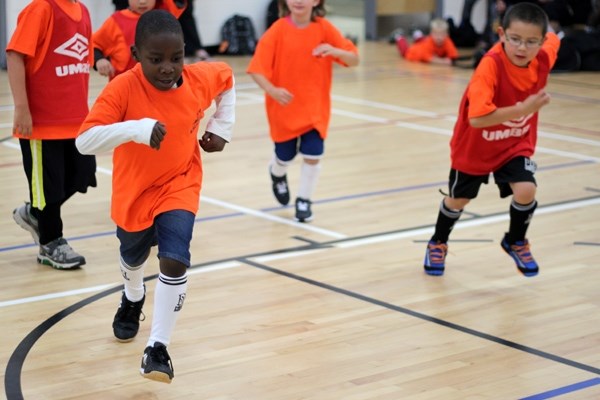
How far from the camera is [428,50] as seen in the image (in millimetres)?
13695

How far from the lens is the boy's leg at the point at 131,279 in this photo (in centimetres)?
386

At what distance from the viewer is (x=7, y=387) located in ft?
11.8

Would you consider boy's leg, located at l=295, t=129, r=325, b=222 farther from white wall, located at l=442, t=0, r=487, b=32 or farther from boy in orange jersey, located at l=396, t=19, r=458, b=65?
white wall, located at l=442, t=0, r=487, b=32

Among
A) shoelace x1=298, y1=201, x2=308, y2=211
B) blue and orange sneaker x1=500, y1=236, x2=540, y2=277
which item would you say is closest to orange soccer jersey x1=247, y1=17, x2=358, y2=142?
shoelace x1=298, y1=201, x2=308, y2=211

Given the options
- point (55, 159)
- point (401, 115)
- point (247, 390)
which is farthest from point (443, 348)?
point (401, 115)

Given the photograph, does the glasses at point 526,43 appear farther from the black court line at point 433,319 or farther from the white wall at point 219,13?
the white wall at point 219,13

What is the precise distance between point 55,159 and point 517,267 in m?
2.21

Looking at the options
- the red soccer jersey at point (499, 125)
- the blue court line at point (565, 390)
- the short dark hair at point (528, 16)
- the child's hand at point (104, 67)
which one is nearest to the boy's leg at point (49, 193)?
the child's hand at point (104, 67)

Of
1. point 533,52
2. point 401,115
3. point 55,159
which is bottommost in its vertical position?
point 401,115

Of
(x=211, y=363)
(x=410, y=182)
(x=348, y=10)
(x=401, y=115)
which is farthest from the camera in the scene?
(x=348, y=10)

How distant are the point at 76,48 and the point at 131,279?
144 cm

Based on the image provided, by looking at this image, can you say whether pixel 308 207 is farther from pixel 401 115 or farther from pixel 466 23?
pixel 466 23

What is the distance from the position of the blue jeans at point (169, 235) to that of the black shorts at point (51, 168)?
1.24m

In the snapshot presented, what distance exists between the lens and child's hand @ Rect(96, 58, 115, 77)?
579 centimetres
